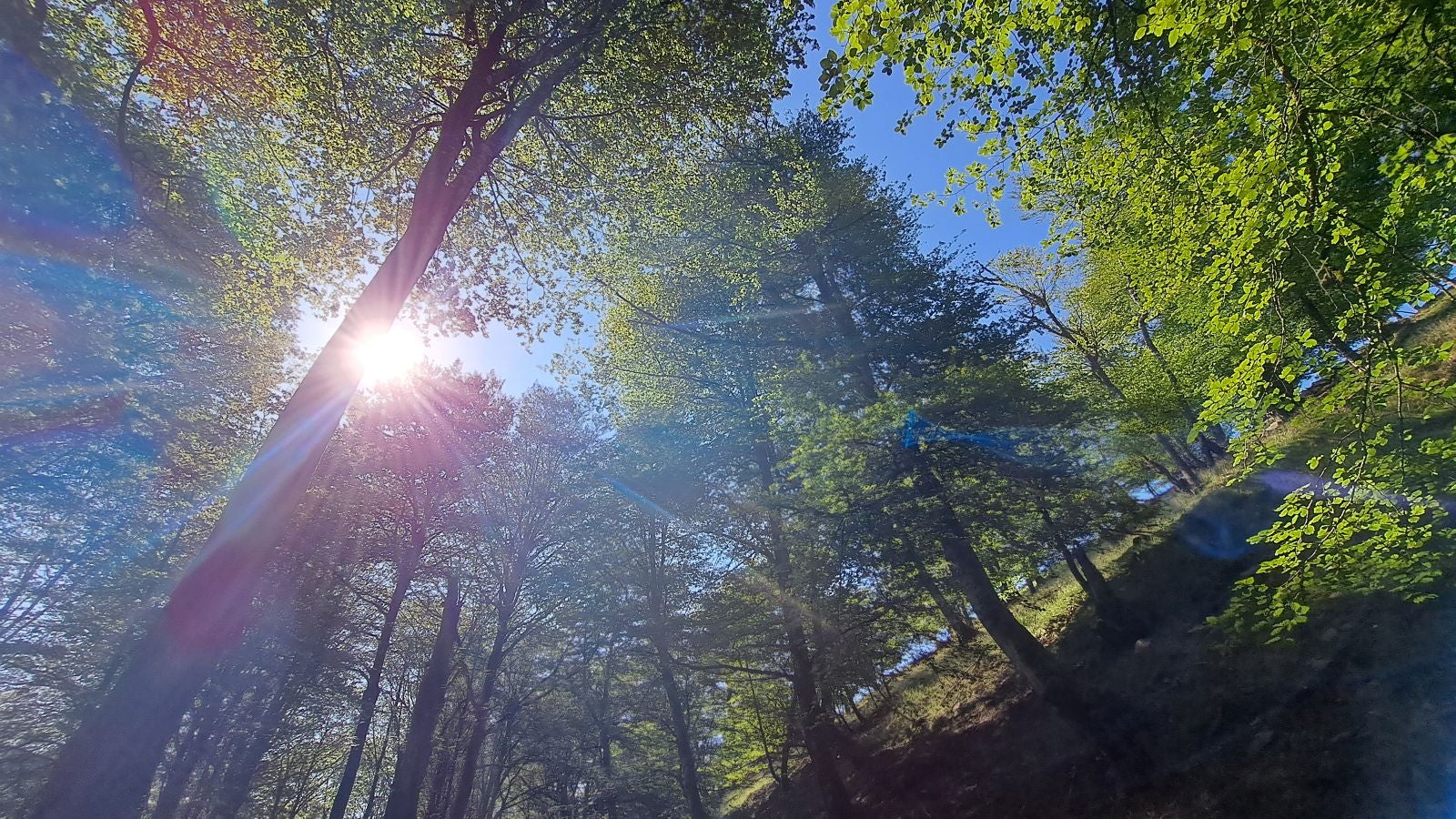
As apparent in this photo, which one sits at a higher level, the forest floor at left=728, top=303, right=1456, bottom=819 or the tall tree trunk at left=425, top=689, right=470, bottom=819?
the tall tree trunk at left=425, top=689, right=470, bottom=819

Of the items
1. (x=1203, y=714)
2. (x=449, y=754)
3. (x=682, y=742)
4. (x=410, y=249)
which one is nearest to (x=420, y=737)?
(x=682, y=742)

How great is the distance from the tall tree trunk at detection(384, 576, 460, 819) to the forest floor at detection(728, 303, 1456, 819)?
27.6 ft

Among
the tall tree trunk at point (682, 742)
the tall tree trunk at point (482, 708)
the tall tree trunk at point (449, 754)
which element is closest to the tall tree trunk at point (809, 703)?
the tall tree trunk at point (682, 742)

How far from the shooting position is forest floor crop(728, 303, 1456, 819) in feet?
19.1

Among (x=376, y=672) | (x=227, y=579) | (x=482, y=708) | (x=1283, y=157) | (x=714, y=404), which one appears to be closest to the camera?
(x=1283, y=157)

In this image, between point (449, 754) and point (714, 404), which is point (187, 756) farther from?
point (714, 404)

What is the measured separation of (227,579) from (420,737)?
10100 millimetres

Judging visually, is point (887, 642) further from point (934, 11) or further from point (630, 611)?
point (934, 11)

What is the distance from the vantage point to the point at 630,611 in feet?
40.6

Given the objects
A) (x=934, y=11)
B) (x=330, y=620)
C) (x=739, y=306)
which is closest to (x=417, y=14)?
(x=934, y=11)

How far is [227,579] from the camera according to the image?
375 centimetres

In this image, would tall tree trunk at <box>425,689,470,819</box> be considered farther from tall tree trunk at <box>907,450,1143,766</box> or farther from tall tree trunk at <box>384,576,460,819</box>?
tall tree trunk at <box>907,450,1143,766</box>

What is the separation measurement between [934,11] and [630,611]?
12.1 meters

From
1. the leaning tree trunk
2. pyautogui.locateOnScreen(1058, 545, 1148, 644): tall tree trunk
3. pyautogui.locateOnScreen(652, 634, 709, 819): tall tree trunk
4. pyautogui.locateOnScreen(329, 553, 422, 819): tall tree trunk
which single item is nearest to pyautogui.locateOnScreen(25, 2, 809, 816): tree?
the leaning tree trunk
